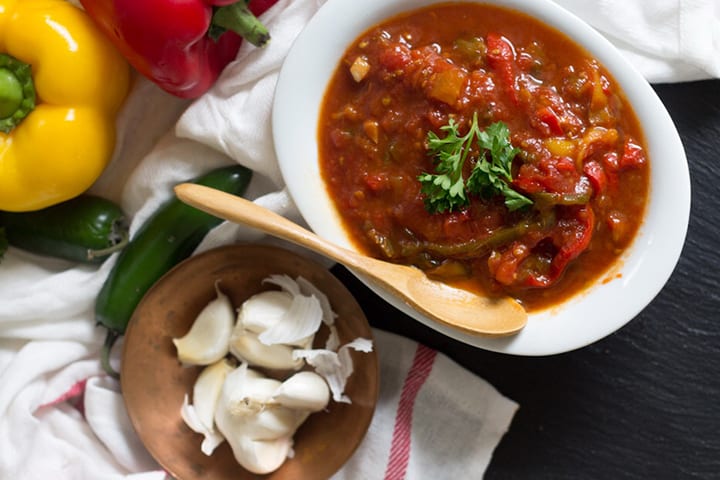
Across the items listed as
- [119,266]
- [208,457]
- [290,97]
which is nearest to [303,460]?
[208,457]

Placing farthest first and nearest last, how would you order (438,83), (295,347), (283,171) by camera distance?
(295,347), (283,171), (438,83)

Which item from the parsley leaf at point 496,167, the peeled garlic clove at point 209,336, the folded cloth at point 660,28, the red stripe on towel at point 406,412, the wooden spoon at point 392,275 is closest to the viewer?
the parsley leaf at point 496,167

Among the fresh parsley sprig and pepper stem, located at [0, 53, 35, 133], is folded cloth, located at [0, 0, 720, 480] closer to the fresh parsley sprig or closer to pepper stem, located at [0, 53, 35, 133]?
pepper stem, located at [0, 53, 35, 133]

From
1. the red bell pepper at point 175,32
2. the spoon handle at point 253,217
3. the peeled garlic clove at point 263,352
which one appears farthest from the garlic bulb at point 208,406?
the red bell pepper at point 175,32

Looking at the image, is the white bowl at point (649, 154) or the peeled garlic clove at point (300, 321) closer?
the white bowl at point (649, 154)

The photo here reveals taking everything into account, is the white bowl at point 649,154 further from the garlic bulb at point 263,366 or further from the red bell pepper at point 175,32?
the garlic bulb at point 263,366

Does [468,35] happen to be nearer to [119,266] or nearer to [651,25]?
[651,25]
